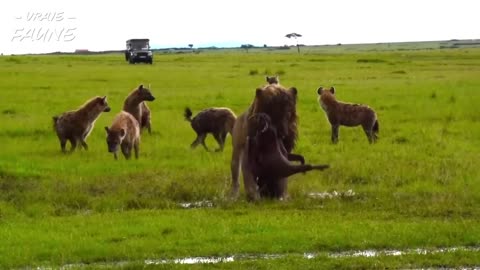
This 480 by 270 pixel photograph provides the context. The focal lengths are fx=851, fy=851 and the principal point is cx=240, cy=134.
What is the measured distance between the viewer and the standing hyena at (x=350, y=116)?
59.1 ft

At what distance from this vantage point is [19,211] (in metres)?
10.6

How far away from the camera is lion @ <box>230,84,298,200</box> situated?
10602mm

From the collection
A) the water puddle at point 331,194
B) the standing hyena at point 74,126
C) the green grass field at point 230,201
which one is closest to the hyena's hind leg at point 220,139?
Result: the green grass field at point 230,201

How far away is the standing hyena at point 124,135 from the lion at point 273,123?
4.44m

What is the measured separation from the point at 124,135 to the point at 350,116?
535cm

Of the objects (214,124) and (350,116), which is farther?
(350,116)

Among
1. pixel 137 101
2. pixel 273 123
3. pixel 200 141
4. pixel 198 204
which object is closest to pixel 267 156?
pixel 273 123

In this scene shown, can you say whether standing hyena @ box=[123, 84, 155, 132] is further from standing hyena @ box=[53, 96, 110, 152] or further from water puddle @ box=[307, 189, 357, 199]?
water puddle @ box=[307, 189, 357, 199]

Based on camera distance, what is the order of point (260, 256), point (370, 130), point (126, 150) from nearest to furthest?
point (260, 256), point (126, 150), point (370, 130)

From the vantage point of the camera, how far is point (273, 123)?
1069cm

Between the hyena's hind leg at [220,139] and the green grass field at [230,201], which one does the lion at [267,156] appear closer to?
the green grass field at [230,201]

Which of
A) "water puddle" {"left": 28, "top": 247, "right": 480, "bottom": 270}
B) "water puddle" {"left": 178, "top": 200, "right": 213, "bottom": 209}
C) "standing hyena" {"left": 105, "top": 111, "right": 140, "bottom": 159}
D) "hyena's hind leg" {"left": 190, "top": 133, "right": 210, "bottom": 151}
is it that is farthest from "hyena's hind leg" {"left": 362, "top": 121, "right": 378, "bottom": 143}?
"water puddle" {"left": 28, "top": 247, "right": 480, "bottom": 270}

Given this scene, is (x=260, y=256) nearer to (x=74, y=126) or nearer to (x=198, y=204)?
(x=198, y=204)

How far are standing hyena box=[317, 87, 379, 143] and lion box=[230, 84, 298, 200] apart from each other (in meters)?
6.83
